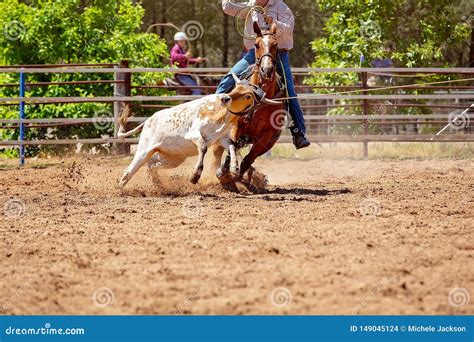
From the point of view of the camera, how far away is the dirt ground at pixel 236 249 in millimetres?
4910

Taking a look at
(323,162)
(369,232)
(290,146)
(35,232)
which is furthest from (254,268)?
(290,146)

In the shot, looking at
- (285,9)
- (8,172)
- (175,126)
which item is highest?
(285,9)

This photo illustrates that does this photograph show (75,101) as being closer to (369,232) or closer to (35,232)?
(35,232)

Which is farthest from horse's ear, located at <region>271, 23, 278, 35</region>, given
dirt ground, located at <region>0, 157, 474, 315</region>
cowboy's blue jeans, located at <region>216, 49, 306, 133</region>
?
dirt ground, located at <region>0, 157, 474, 315</region>

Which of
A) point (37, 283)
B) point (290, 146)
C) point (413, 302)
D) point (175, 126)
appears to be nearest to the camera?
point (413, 302)

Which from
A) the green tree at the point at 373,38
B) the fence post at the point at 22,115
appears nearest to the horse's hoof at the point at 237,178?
the fence post at the point at 22,115

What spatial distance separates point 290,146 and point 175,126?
908cm

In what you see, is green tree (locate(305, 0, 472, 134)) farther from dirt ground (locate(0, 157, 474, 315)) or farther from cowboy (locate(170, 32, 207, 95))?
dirt ground (locate(0, 157, 474, 315))

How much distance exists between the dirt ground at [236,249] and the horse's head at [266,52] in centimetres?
131

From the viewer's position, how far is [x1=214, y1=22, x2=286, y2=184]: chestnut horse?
9398 millimetres

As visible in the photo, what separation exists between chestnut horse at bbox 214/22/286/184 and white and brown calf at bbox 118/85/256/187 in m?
0.24

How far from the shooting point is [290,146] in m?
18.6

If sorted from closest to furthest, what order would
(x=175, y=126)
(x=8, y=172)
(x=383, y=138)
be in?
1. (x=175, y=126)
2. (x=8, y=172)
3. (x=383, y=138)

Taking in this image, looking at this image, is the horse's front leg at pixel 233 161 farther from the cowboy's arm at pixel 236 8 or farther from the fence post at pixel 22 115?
the fence post at pixel 22 115
